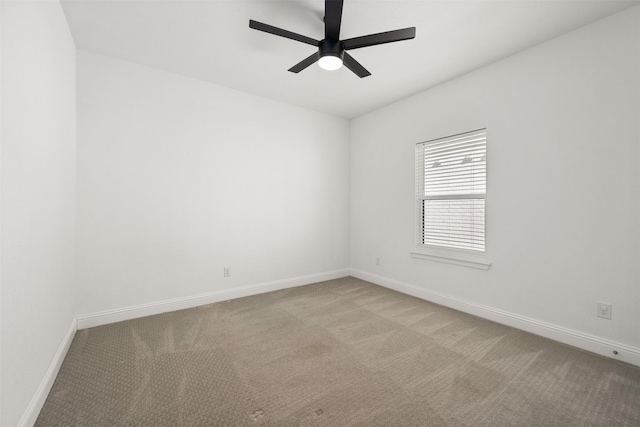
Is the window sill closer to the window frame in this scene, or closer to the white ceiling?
the window frame

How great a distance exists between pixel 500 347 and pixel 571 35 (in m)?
2.80

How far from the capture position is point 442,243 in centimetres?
347

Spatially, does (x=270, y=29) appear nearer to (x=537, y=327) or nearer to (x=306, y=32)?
(x=306, y=32)

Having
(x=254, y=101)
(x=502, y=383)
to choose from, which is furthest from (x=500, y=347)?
(x=254, y=101)

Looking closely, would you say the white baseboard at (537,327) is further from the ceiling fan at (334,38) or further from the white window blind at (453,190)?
the ceiling fan at (334,38)

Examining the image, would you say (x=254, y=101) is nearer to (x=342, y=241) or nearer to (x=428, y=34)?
(x=428, y=34)

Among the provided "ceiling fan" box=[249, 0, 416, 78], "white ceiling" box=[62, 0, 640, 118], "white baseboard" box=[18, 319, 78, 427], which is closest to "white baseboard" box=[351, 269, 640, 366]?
"white ceiling" box=[62, 0, 640, 118]

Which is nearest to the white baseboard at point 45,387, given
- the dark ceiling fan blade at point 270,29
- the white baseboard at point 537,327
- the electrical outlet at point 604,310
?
the dark ceiling fan blade at point 270,29

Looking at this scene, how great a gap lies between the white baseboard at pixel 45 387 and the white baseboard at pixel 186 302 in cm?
36

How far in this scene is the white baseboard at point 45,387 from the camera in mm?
1445

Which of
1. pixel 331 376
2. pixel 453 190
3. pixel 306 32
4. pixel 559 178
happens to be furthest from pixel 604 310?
pixel 306 32

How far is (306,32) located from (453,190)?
2.39 m

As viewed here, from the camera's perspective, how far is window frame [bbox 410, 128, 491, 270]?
3.05 m

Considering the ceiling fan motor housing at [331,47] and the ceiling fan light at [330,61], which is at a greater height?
the ceiling fan motor housing at [331,47]
